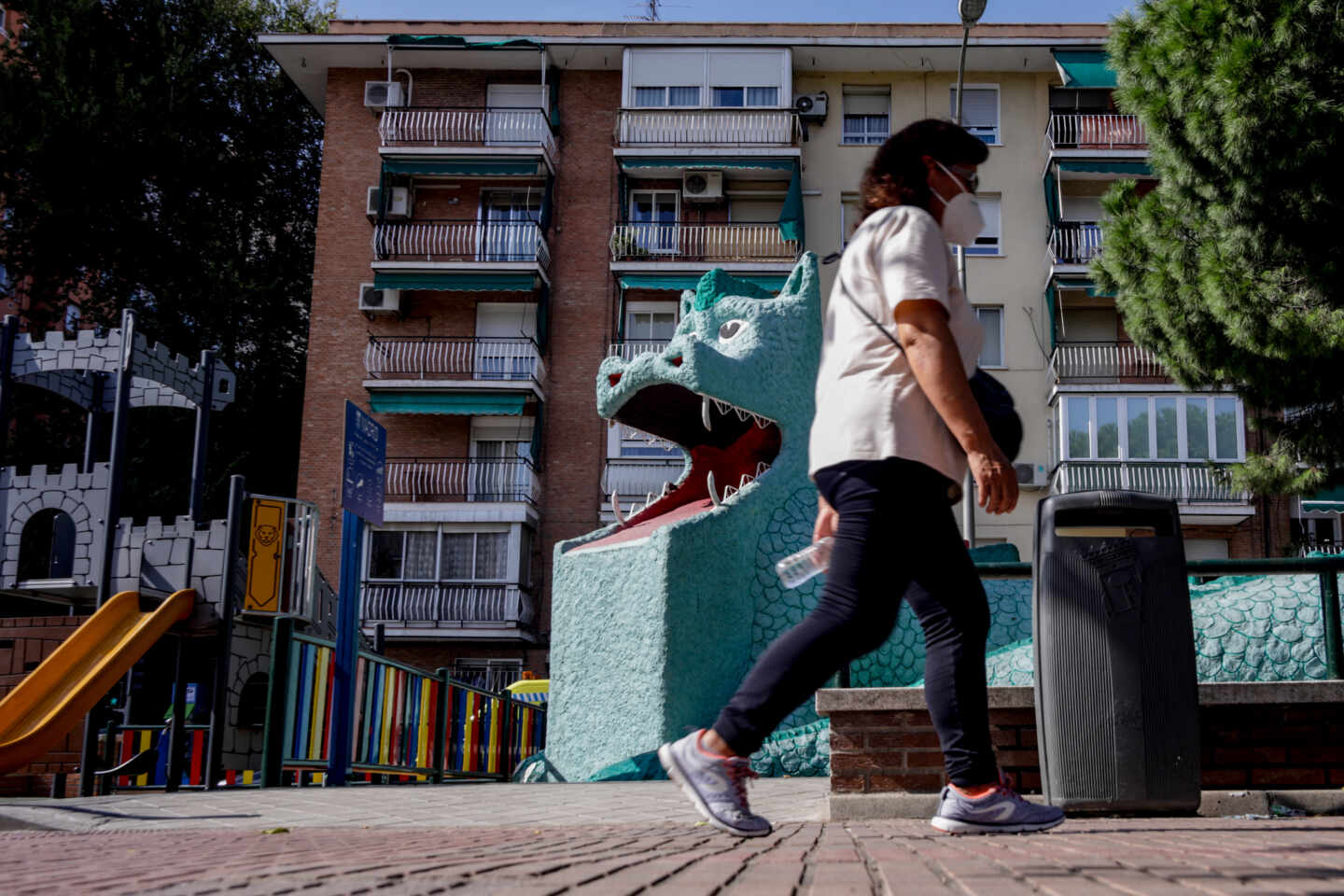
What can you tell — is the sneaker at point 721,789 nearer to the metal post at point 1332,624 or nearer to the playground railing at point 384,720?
the metal post at point 1332,624

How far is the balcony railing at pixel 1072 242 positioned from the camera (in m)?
28.5

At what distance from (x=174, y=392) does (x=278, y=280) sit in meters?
19.3

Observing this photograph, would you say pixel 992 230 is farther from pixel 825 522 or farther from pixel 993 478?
Result: pixel 993 478

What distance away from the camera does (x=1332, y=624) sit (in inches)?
199

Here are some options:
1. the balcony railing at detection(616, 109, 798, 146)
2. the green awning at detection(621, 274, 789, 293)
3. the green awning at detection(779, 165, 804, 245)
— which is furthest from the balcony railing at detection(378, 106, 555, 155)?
the green awning at detection(779, 165, 804, 245)

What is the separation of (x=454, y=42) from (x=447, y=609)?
509 inches

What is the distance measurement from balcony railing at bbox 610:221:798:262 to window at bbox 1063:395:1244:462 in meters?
7.55

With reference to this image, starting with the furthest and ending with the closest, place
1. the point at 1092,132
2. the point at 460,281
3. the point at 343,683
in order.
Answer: the point at 460,281 → the point at 1092,132 → the point at 343,683

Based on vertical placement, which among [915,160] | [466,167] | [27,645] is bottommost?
[27,645]

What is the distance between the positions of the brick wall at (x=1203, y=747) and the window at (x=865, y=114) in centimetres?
2745

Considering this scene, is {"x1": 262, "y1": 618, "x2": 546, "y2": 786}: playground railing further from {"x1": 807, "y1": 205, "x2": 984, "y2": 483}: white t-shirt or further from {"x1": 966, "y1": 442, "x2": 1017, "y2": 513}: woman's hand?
{"x1": 966, "y1": 442, "x2": 1017, "y2": 513}: woman's hand

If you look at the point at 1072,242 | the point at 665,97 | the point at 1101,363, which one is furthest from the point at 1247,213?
the point at 665,97

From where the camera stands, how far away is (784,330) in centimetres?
893

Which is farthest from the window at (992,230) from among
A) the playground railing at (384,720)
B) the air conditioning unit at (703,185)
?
the playground railing at (384,720)
